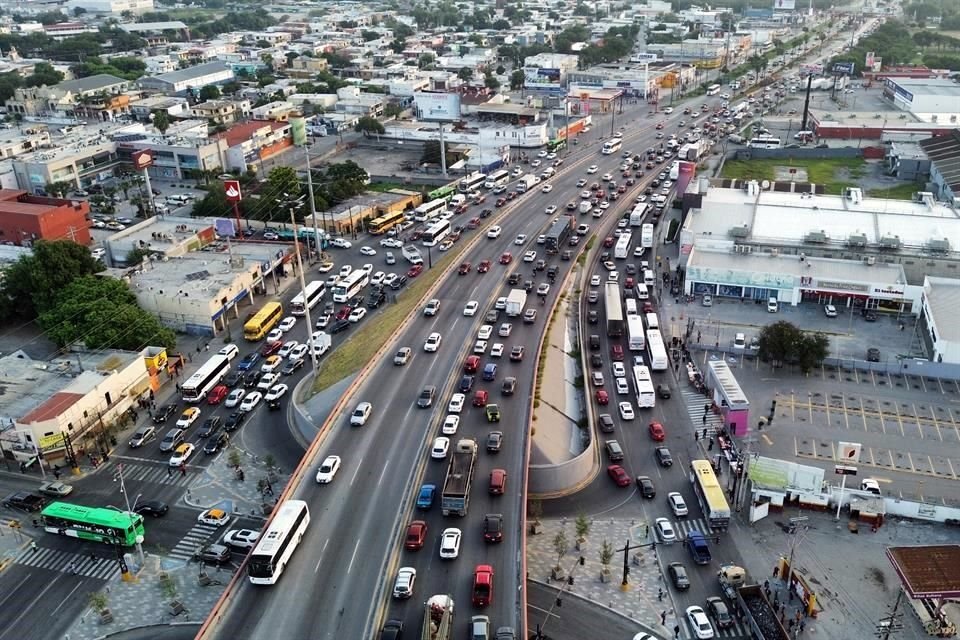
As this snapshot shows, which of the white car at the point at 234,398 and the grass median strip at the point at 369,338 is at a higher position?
the grass median strip at the point at 369,338

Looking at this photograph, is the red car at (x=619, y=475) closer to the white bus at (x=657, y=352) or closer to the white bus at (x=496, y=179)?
the white bus at (x=657, y=352)

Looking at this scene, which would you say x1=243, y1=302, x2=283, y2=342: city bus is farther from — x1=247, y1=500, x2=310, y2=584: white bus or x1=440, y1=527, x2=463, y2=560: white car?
x1=440, y1=527, x2=463, y2=560: white car

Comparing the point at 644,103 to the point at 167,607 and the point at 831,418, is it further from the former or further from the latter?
the point at 167,607

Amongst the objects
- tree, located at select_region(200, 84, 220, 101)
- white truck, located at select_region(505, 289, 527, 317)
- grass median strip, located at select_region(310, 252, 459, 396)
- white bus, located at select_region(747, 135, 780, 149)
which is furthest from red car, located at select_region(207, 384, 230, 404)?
tree, located at select_region(200, 84, 220, 101)

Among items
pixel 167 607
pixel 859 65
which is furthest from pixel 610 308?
pixel 859 65

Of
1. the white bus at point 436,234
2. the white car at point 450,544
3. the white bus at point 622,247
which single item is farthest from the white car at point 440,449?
the white bus at point 436,234

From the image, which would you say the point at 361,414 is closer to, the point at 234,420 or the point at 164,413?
the point at 234,420
